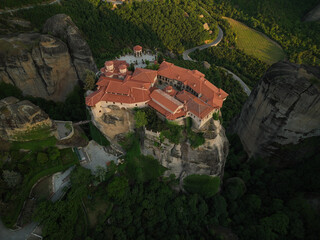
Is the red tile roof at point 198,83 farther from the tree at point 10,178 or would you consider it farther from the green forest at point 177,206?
the tree at point 10,178

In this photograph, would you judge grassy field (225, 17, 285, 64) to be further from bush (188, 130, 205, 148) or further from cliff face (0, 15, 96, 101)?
cliff face (0, 15, 96, 101)

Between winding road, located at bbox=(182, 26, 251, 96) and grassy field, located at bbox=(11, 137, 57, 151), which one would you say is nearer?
grassy field, located at bbox=(11, 137, 57, 151)

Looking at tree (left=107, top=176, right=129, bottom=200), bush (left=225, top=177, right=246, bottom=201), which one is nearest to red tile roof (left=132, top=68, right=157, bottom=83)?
tree (left=107, top=176, right=129, bottom=200)

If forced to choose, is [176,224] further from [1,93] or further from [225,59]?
[225,59]

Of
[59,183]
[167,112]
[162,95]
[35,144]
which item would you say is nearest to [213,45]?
[162,95]

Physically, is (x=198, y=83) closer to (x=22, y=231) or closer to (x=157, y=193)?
(x=157, y=193)

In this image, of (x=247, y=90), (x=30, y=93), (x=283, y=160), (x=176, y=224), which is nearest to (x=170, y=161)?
(x=176, y=224)
